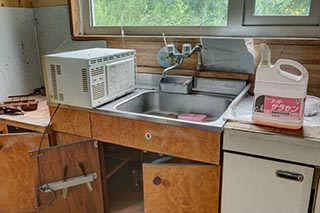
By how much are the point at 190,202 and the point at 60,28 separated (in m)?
1.62

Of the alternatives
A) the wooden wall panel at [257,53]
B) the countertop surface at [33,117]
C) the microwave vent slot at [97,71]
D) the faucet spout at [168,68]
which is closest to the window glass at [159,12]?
the wooden wall panel at [257,53]

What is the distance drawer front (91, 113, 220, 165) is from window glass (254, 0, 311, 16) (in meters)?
0.89

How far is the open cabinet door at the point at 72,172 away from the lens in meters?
1.54

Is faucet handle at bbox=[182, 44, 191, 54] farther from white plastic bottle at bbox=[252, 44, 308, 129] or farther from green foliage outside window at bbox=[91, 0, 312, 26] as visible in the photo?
white plastic bottle at bbox=[252, 44, 308, 129]

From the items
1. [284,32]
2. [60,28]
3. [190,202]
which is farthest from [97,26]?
[190,202]

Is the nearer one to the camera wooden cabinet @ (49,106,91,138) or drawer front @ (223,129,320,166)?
drawer front @ (223,129,320,166)

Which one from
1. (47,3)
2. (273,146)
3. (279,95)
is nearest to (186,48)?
(279,95)

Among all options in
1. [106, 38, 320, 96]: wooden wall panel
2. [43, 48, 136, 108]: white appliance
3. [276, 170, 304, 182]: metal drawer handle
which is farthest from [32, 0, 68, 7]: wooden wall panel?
[276, 170, 304, 182]: metal drawer handle

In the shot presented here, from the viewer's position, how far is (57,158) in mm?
1548

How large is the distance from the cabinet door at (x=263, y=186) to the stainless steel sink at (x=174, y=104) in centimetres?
52

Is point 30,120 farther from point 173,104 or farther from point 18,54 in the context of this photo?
point 173,104

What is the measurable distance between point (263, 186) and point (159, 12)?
1.29m

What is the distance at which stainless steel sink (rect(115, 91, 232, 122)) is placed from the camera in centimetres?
171

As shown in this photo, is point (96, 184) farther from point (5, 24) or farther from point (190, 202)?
point (5, 24)
